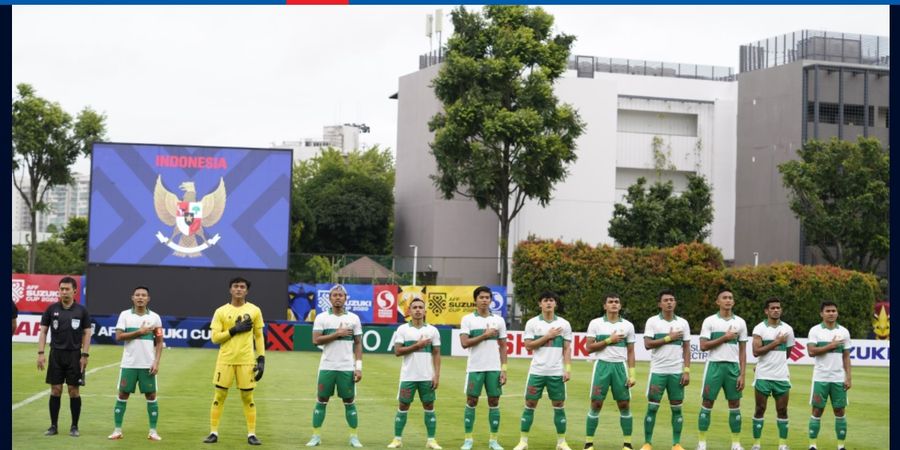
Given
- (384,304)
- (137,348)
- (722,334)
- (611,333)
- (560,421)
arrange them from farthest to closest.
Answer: (384,304) < (722,334) < (137,348) < (560,421) < (611,333)

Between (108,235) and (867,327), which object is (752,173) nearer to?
(867,327)

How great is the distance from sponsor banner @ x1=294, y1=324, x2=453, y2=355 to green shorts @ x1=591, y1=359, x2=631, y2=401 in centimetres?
2497

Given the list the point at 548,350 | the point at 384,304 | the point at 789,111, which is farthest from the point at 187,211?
the point at 789,111

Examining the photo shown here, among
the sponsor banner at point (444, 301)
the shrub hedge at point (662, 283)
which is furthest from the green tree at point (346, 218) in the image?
the shrub hedge at point (662, 283)

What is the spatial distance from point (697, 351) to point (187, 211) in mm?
19522

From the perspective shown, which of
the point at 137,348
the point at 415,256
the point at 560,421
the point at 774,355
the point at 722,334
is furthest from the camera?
the point at 415,256

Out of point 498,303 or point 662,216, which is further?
point 662,216

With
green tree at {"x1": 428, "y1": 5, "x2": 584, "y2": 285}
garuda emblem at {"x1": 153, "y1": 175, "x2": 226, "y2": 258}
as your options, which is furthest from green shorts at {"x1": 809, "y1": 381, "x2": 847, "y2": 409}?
green tree at {"x1": 428, "y1": 5, "x2": 584, "y2": 285}

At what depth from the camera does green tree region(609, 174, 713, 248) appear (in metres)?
61.3

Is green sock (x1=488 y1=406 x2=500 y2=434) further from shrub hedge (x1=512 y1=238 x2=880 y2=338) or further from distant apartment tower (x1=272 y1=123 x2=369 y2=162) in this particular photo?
distant apartment tower (x1=272 y1=123 x2=369 y2=162)

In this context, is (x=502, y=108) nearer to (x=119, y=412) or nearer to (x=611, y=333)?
(x=611, y=333)

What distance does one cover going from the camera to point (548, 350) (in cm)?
1823

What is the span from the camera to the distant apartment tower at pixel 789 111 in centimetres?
6550

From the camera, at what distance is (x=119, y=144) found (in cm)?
4488
